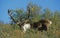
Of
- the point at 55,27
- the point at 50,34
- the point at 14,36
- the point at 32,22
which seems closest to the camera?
the point at 14,36

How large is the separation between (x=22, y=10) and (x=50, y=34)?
328 inches

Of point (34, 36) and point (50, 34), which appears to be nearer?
point (34, 36)

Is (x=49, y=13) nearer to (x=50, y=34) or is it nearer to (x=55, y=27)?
(x=55, y=27)

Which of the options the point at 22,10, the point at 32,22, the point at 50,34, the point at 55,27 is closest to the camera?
the point at 50,34

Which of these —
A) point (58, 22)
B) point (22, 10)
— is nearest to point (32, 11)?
point (22, 10)

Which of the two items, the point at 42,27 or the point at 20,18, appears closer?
the point at 42,27

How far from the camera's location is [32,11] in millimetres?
28328

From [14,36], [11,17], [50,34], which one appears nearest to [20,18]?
[11,17]

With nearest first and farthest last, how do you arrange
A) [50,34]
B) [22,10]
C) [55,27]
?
[50,34]
[55,27]
[22,10]

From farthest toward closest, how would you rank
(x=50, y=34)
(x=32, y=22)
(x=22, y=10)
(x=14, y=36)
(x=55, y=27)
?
(x=22, y=10) < (x=32, y=22) < (x=55, y=27) < (x=50, y=34) < (x=14, y=36)

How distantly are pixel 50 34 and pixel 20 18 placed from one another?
24.1 ft

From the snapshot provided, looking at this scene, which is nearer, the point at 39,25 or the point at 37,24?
the point at 39,25

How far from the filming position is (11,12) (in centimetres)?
2872

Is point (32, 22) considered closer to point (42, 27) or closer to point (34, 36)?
point (42, 27)
